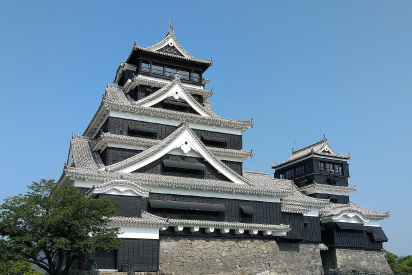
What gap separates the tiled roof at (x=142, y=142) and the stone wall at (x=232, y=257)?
6786 millimetres

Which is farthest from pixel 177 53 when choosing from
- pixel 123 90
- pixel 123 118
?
pixel 123 118

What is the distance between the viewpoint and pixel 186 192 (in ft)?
89.8

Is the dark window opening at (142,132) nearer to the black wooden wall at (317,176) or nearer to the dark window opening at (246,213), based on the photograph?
the dark window opening at (246,213)

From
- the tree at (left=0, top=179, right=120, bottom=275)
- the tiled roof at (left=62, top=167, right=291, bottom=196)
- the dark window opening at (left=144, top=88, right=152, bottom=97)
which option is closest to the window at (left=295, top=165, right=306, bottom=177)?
the tiled roof at (left=62, top=167, right=291, bottom=196)

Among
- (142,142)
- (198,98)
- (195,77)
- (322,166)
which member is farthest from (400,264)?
(142,142)

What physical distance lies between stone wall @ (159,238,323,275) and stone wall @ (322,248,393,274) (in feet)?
18.2

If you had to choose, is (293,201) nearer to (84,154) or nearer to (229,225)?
(229,225)

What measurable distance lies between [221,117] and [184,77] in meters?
5.49

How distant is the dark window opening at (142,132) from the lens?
30284 mm

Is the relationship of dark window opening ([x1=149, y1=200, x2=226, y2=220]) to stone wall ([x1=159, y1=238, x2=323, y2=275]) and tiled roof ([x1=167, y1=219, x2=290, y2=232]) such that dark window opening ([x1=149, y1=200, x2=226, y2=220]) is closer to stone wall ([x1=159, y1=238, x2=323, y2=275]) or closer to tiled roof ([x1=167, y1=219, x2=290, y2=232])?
tiled roof ([x1=167, y1=219, x2=290, y2=232])

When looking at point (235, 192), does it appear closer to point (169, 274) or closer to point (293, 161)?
point (169, 274)

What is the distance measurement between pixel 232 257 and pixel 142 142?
9828 mm

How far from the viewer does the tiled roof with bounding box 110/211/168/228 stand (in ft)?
74.3

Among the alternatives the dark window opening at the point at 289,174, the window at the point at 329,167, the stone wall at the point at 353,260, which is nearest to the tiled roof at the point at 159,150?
the stone wall at the point at 353,260
